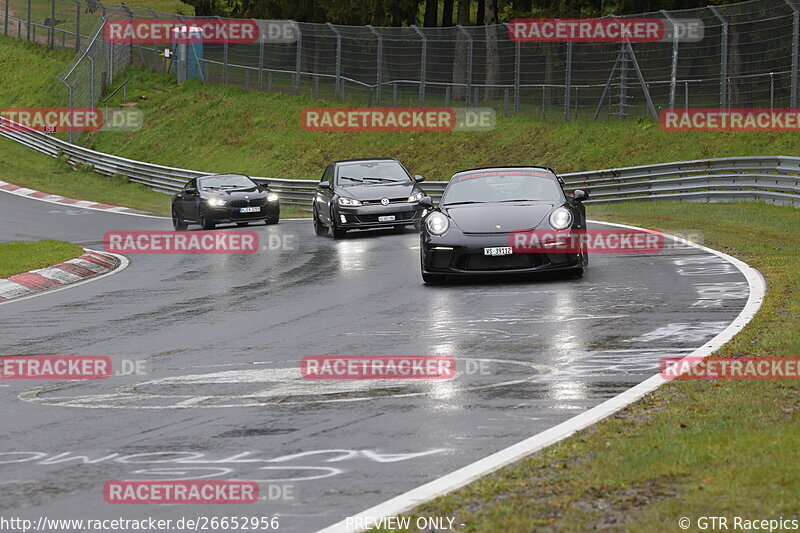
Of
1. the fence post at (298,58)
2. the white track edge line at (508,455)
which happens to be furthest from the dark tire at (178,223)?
the white track edge line at (508,455)

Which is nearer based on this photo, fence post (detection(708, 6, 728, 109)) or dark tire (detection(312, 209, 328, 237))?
dark tire (detection(312, 209, 328, 237))

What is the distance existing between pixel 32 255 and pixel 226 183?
29.0 ft

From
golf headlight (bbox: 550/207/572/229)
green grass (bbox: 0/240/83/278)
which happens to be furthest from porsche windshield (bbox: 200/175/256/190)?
golf headlight (bbox: 550/207/572/229)

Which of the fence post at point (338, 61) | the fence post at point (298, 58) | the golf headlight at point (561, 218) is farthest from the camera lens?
the fence post at point (298, 58)

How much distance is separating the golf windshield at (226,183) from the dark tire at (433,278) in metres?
14.4

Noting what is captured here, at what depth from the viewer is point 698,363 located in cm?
844

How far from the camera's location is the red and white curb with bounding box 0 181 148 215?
36406 mm

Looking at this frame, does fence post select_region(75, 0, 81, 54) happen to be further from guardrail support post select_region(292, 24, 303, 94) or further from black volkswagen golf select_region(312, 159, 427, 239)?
black volkswagen golf select_region(312, 159, 427, 239)

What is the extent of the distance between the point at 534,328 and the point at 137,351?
3.39 m

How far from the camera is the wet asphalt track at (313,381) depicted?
19.9 feet

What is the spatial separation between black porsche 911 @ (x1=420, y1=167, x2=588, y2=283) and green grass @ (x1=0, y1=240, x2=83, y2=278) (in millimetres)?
6232

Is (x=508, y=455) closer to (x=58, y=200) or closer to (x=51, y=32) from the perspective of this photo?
(x=58, y=200)

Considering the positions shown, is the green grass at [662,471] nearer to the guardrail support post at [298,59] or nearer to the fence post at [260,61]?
the guardrail support post at [298,59]
